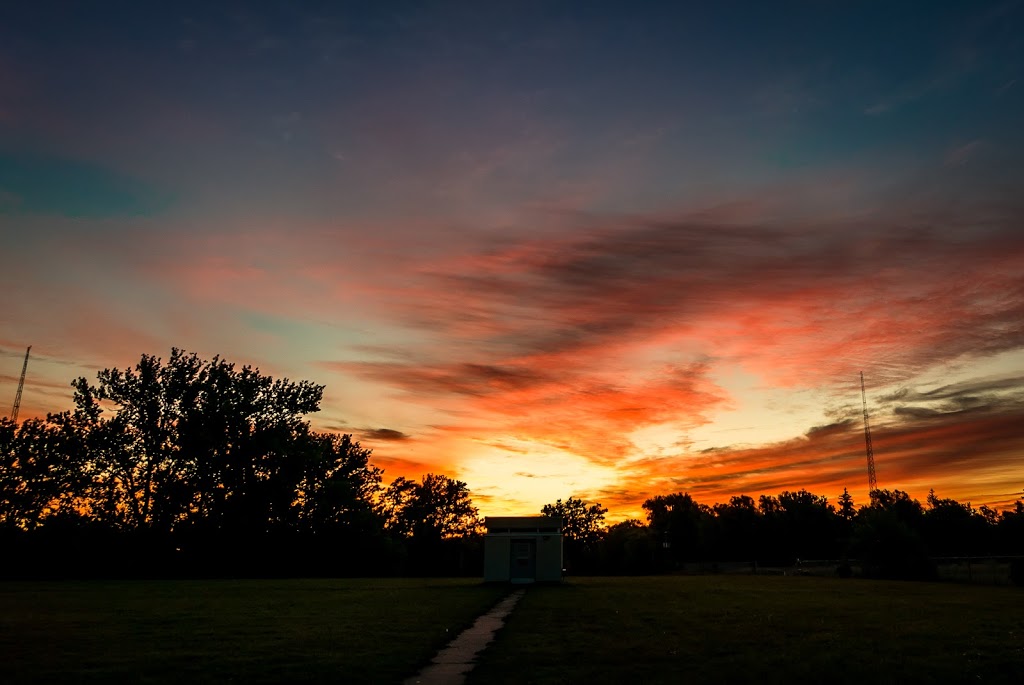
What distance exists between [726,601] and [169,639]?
1953 centimetres

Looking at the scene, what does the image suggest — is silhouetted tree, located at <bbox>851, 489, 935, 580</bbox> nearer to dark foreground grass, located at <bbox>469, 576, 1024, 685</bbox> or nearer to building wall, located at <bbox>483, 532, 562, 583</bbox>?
building wall, located at <bbox>483, 532, 562, 583</bbox>

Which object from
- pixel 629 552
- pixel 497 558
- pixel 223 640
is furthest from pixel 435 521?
pixel 223 640

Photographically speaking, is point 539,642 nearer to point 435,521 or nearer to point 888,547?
point 888,547

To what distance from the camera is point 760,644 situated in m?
14.3

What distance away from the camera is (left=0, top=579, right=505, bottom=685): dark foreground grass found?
11117 millimetres

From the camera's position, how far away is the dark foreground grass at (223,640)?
1112 cm

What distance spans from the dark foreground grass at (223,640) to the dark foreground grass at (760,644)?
2.04 metres

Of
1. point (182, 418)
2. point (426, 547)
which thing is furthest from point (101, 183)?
point (426, 547)

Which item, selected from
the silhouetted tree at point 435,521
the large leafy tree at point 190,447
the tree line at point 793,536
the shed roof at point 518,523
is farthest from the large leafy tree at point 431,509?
the shed roof at point 518,523

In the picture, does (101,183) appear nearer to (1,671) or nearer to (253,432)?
(1,671)

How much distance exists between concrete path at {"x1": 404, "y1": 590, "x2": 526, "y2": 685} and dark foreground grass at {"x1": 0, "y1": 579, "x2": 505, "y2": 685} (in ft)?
1.03

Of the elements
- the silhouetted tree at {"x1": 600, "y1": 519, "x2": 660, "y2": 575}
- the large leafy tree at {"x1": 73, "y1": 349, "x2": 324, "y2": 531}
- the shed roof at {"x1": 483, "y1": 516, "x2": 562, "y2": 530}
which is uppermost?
the large leafy tree at {"x1": 73, "y1": 349, "x2": 324, "y2": 531}

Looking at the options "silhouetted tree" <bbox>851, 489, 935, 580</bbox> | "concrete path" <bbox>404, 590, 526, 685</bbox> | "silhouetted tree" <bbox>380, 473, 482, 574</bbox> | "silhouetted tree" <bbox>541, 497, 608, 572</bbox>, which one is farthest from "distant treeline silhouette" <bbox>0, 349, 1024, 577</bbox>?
"silhouetted tree" <bbox>541, 497, 608, 572</bbox>

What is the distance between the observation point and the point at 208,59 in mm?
21781
